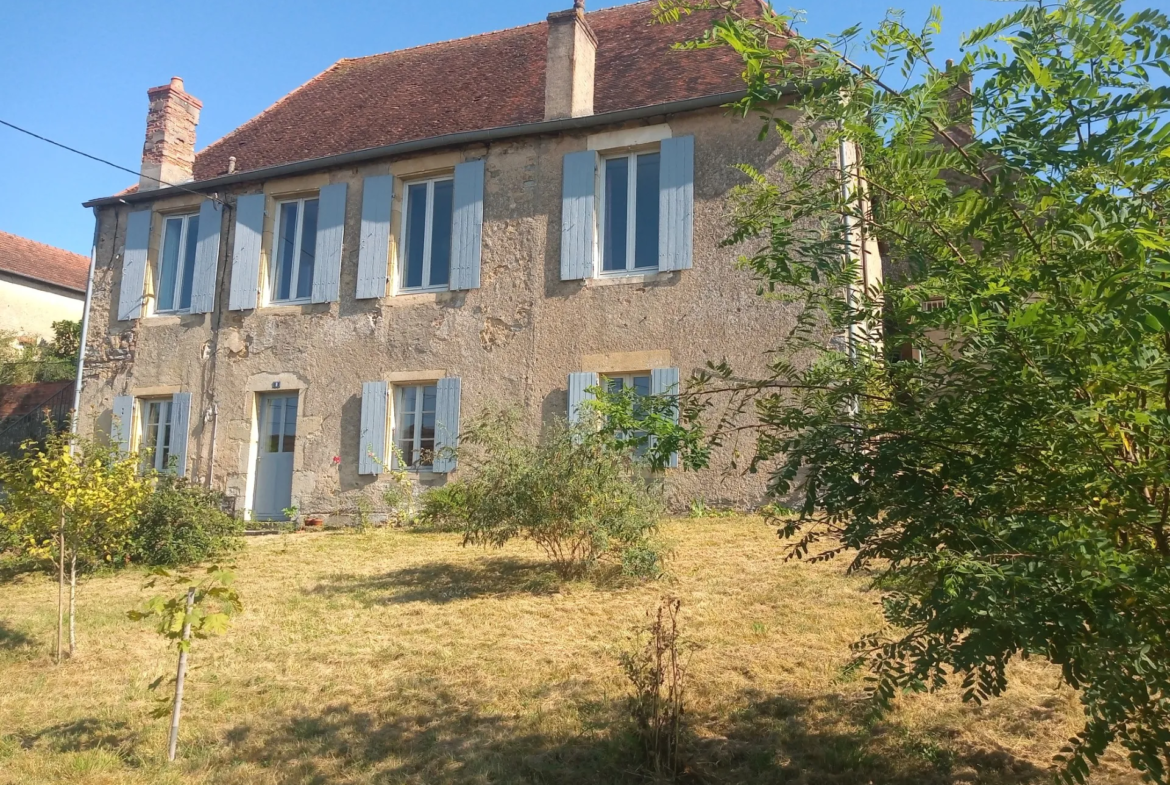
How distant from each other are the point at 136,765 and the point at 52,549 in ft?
9.13

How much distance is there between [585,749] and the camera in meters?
4.30

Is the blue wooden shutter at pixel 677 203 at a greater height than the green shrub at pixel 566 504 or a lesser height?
greater

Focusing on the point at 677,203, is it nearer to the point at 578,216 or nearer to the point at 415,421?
the point at 578,216

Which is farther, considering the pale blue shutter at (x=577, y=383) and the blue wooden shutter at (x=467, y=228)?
the blue wooden shutter at (x=467, y=228)

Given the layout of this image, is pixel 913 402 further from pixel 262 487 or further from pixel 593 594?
pixel 262 487

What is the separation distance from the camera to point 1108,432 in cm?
250

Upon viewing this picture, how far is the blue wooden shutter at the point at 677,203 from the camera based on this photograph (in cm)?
1072

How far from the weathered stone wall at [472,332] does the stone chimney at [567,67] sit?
0.41 m

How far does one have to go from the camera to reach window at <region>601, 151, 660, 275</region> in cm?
1119

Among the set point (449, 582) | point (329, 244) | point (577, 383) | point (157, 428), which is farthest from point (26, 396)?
point (449, 582)

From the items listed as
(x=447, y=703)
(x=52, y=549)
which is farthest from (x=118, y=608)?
(x=447, y=703)

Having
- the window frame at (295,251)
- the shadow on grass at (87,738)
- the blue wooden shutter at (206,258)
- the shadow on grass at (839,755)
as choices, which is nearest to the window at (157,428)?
the blue wooden shutter at (206,258)

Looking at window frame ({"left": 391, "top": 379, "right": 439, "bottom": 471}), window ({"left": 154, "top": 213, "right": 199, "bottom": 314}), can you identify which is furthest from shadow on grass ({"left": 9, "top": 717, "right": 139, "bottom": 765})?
window ({"left": 154, "top": 213, "right": 199, "bottom": 314})

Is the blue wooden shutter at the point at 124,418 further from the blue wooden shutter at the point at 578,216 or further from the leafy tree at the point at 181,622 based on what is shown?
the leafy tree at the point at 181,622
